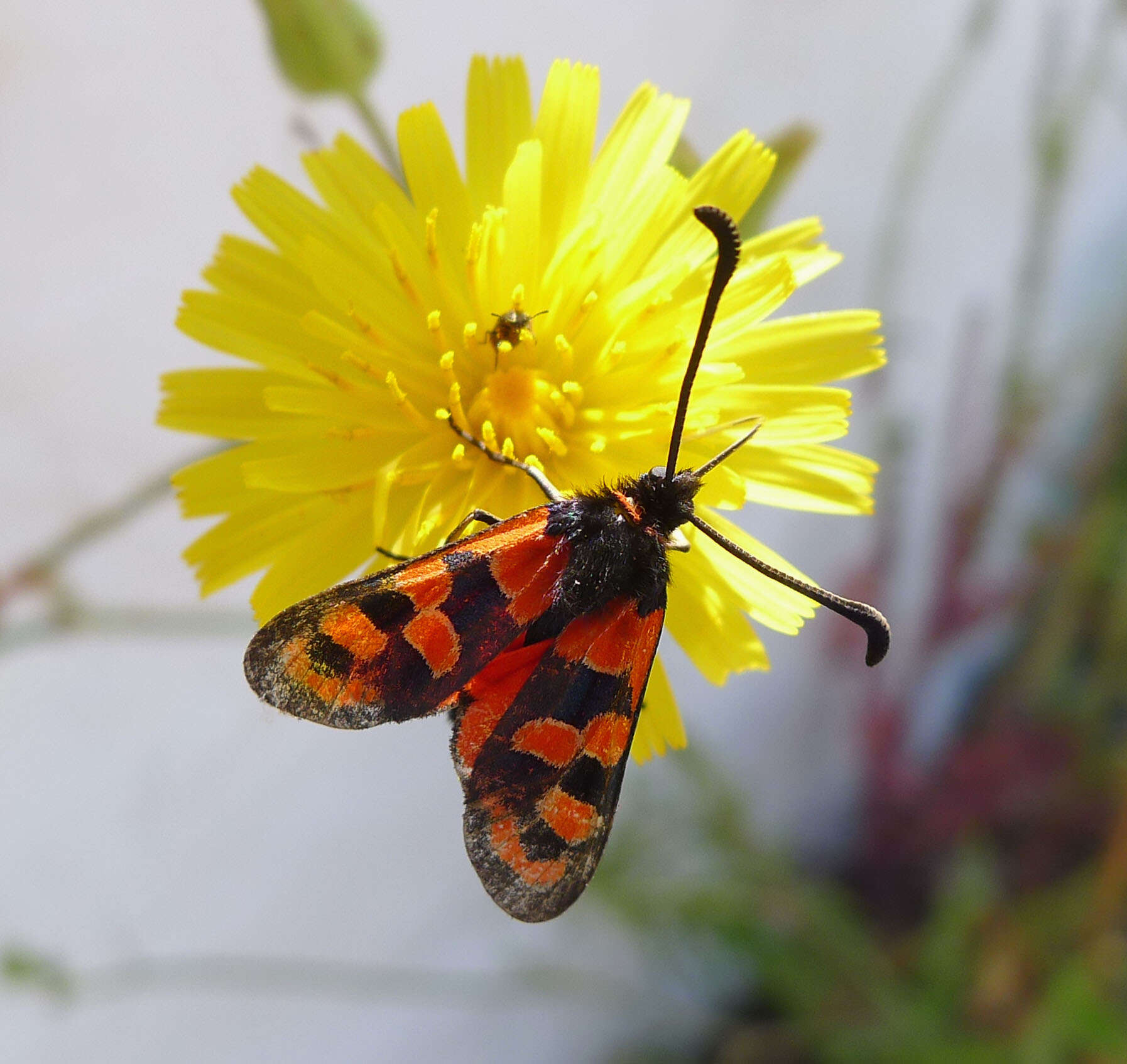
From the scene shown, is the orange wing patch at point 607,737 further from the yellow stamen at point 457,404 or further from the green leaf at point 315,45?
the green leaf at point 315,45

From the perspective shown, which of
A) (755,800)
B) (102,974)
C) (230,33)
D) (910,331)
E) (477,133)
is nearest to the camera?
(477,133)

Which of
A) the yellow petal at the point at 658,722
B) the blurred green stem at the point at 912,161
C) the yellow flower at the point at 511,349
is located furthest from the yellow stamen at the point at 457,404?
the blurred green stem at the point at 912,161

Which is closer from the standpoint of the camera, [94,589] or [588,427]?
[588,427]

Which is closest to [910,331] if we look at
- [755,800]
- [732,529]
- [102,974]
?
[755,800]

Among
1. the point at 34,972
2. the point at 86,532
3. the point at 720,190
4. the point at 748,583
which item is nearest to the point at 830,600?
the point at 748,583

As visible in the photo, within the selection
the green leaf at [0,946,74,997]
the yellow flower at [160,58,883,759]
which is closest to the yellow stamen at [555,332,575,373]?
the yellow flower at [160,58,883,759]

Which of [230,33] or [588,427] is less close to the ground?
[230,33]

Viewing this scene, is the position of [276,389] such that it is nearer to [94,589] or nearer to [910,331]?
[94,589]
